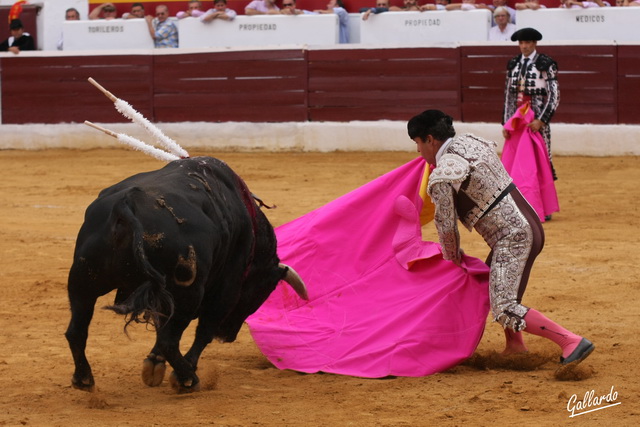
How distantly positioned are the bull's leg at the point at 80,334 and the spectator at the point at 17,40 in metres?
9.92

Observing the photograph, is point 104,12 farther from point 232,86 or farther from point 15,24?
point 232,86

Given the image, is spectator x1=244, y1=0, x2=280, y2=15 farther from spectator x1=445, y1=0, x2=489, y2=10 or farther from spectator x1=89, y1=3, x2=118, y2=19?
spectator x1=445, y1=0, x2=489, y2=10

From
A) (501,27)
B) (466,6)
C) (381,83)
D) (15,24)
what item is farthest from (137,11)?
(501,27)

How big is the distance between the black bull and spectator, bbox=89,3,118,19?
9.24m

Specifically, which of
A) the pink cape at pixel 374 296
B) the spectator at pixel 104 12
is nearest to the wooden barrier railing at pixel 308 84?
the spectator at pixel 104 12

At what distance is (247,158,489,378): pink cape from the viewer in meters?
3.85

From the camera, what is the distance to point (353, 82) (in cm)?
1142

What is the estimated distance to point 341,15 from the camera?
38.1ft

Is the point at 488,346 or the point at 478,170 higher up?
the point at 478,170

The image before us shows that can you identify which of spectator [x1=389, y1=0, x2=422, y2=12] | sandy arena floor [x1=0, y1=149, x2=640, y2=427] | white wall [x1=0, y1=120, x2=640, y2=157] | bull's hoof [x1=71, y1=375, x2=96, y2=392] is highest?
spectator [x1=389, y1=0, x2=422, y2=12]

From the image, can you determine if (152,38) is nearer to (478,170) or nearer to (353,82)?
(353,82)

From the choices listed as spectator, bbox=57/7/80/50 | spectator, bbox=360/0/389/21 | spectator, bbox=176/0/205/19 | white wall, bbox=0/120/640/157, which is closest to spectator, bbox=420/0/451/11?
spectator, bbox=360/0/389/21

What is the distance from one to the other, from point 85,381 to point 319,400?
0.75 meters

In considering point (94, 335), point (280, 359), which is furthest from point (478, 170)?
point (94, 335)
